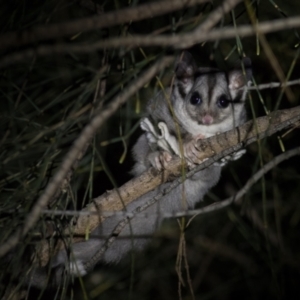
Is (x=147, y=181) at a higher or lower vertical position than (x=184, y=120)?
lower

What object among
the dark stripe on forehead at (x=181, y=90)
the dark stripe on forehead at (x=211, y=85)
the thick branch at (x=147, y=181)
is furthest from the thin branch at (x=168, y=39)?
the dark stripe on forehead at (x=181, y=90)

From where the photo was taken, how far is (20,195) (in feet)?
7.25

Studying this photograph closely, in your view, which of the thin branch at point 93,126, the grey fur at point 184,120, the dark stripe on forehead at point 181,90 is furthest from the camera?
the dark stripe on forehead at point 181,90

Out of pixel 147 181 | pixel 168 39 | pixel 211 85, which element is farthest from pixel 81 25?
pixel 211 85

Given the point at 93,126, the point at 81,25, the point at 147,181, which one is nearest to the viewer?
the point at 81,25

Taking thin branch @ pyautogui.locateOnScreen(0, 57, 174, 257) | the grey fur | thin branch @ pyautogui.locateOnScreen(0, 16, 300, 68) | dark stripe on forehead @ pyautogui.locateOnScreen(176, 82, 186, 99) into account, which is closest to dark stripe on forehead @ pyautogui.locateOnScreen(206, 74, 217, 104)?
the grey fur

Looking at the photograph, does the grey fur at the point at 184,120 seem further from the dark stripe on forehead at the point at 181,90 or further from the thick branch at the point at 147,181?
the thick branch at the point at 147,181

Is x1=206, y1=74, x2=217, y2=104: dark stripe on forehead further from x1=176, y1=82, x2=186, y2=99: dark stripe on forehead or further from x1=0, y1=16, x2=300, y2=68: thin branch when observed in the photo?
x1=0, y1=16, x2=300, y2=68: thin branch

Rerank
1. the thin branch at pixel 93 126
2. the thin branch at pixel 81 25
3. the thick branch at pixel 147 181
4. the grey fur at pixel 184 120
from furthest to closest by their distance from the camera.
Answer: the grey fur at pixel 184 120 < the thick branch at pixel 147 181 < the thin branch at pixel 93 126 < the thin branch at pixel 81 25

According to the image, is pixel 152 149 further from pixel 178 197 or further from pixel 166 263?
pixel 166 263

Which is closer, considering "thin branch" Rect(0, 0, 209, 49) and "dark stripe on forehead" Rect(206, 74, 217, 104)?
"thin branch" Rect(0, 0, 209, 49)

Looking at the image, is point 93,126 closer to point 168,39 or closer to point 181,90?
point 168,39

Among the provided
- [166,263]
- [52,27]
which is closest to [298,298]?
[166,263]

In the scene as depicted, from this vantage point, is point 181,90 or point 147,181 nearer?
point 147,181
